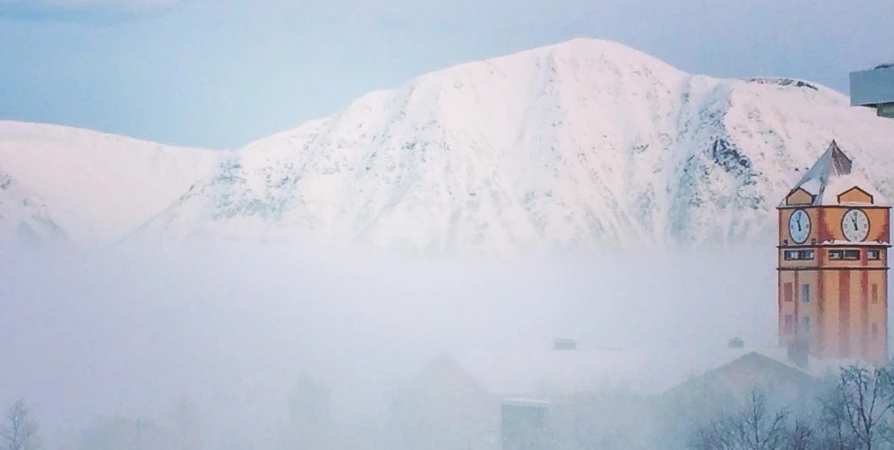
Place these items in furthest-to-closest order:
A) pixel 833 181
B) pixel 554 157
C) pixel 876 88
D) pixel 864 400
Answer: pixel 554 157 → pixel 833 181 → pixel 864 400 → pixel 876 88

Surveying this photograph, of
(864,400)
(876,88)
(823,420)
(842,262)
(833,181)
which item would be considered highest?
(876,88)

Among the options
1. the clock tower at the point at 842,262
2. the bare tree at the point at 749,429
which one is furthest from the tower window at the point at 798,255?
the bare tree at the point at 749,429

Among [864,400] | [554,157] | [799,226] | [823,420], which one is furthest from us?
[554,157]

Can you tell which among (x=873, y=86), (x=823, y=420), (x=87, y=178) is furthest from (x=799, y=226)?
(x=87, y=178)

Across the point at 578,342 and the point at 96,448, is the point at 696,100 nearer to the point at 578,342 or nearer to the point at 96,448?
the point at 578,342

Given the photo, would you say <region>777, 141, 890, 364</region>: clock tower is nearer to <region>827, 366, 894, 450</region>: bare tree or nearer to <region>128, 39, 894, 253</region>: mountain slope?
<region>827, 366, 894, 450</region>: bare tree

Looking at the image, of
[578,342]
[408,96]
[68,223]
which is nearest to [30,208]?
[68,223]

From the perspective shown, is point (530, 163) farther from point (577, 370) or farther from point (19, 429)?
point (19, 429)

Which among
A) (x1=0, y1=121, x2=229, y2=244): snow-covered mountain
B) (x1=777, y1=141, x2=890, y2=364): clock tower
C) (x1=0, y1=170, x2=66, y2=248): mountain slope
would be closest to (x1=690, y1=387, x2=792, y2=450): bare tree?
(x1=777, y1=141, x2=890, y2=364): clock tower
